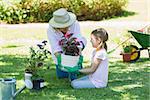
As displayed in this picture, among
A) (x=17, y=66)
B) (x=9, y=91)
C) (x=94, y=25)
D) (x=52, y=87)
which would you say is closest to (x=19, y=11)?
(x=94, y=25)

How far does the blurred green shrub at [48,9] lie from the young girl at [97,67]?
7.36 metres

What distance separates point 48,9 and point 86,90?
7901 millimetres

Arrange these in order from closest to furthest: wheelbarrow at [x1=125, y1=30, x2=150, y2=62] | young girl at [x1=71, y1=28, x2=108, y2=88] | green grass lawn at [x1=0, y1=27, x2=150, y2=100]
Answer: green grass lawn at [x1=0, y1=27, x2=150, y2=100] → young girl at [x1=71, y1=28, x2=108, y2=88] → wheelbarrow at [x1=125, y1=30, x2=150, y2=62]

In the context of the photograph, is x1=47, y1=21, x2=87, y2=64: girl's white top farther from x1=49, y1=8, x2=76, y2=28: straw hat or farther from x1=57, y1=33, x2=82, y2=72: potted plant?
x1=57, y1=33, x2=82, y2=72: potted plant

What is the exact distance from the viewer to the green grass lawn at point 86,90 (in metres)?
5.59

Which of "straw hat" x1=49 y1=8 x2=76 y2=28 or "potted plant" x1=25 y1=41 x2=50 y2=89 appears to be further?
"straw hat" x1=49 y1=8 x2=76 y2=28

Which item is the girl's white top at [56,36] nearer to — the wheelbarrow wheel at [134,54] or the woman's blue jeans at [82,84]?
the woman's blue jeans at [82,84]

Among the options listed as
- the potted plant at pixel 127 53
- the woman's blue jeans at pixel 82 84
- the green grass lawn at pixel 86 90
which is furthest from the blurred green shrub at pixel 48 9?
the woman's blue jeans at pixel 82 84

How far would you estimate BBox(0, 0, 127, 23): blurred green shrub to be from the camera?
43.0 feet

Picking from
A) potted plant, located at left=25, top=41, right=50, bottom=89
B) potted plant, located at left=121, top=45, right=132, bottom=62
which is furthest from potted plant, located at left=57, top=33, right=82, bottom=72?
potted plant, located at left=121, top=45, right=132, bottom=62

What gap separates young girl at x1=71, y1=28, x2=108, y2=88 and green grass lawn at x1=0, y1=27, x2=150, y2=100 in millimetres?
108

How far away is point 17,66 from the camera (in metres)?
7.38

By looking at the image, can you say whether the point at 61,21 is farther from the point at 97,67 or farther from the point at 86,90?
the point at 86,90

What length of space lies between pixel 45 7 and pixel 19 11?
777mm
